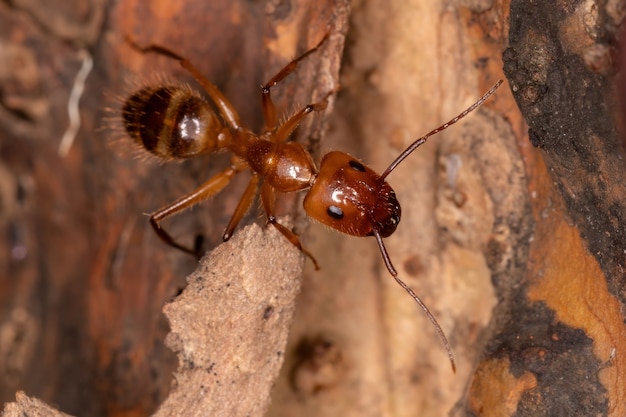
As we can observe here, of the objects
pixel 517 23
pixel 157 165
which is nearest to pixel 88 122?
pixel 157 165

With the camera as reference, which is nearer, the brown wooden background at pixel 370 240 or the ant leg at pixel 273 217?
the brown wooden background at pixel 370 240

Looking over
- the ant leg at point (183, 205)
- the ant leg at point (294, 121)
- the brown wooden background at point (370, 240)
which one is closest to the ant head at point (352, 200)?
the brown wooden background at point (370, 240)

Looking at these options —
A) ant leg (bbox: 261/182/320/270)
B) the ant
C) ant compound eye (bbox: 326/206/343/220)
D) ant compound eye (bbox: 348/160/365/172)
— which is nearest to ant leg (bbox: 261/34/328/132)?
the ant

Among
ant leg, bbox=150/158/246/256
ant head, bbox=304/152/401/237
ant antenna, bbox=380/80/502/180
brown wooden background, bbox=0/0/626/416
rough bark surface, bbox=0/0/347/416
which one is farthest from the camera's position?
rough bark surface, bbox=0/0/347/416

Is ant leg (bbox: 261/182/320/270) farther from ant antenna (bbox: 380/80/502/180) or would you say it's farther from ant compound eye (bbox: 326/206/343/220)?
ant antenna (bbox: 380/80/502/180)

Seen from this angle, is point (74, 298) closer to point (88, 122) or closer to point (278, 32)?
point (88, 122)

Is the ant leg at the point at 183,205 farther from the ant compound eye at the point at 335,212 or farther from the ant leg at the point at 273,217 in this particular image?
the ant compound eye at the point at 335,212

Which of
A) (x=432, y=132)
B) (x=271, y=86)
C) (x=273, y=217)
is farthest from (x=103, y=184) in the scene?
(x=432, y=132)
